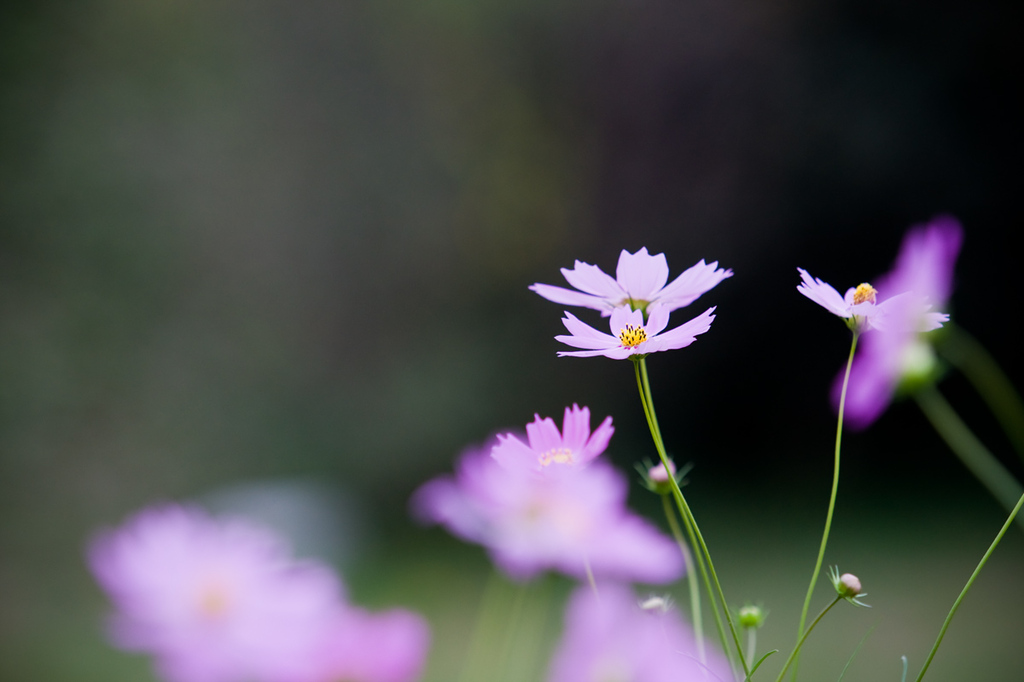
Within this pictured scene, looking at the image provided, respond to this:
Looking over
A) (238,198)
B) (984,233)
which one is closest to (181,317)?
(238,198)

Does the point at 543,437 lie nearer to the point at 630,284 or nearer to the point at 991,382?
the point at 630,284

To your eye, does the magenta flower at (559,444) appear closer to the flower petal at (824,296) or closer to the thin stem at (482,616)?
the flower petal at (824,296)

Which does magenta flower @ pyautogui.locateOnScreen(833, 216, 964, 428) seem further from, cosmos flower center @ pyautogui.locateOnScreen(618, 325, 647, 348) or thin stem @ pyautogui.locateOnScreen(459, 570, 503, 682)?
thin stem @ pyautogui.locateOnScreen(459, 570, 503, 682)

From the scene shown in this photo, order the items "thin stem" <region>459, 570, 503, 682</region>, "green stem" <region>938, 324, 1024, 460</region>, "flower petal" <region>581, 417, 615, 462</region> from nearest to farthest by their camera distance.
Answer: "flower petal" <region>581, 417, 615, 462</region>
"thin stem" <region>459, 570, 503, 682</region>
"green stem" <region>938, 324, 1024, 460</region>

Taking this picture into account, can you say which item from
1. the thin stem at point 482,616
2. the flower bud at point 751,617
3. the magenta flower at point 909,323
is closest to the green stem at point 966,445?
the thin stem at point 482,616

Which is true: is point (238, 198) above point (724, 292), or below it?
above

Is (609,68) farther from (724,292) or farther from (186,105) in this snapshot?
(186,105)

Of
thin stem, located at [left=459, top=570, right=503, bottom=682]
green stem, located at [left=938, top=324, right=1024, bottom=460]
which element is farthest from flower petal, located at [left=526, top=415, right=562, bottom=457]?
green stem, located at [left=938, top=324, right=1024, bottom=460]
